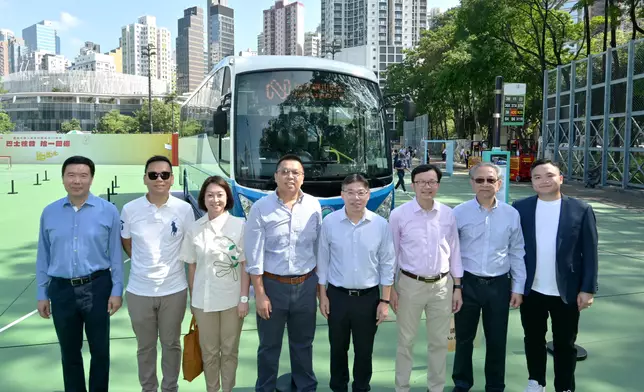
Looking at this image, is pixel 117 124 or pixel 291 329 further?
pixel 117 124

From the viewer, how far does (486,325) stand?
4.06 metres

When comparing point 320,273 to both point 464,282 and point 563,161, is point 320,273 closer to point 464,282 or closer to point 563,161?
point 464,282

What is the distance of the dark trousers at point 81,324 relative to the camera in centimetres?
368

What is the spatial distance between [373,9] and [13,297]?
13977 cm

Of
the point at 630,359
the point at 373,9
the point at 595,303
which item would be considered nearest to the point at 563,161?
the point at 595,303

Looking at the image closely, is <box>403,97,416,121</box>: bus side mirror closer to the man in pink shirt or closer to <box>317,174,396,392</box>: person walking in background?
the man in pink shirt

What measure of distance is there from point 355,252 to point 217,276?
98 cm

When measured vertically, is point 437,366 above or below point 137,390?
above

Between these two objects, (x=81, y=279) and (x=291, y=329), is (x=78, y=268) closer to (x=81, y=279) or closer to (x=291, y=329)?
(x=81, y=279)

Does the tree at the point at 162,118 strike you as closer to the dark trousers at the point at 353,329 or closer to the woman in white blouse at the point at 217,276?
the woman in white blouse at the point at 217,276

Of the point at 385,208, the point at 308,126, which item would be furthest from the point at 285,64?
the point at 385,208

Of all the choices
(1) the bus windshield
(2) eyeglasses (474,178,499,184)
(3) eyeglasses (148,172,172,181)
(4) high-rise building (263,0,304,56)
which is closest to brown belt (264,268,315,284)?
(3) eyeglasses (148,172,172,181)

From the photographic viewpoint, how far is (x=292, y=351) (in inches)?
160

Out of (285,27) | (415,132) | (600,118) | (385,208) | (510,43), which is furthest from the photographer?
(285,27)
